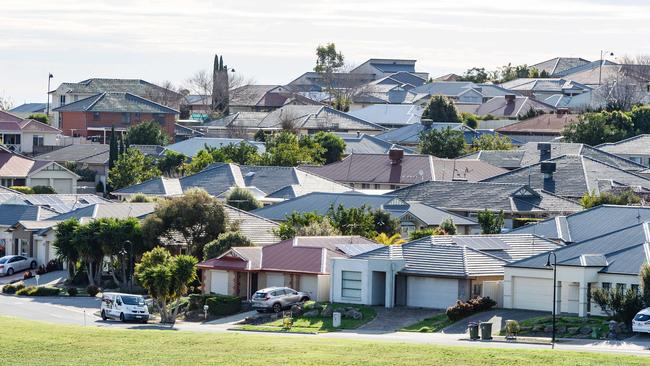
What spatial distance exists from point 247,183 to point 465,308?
49.7m

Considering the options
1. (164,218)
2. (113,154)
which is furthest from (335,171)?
(164,218)

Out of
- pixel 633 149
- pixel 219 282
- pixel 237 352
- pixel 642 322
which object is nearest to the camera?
pixel 237 352

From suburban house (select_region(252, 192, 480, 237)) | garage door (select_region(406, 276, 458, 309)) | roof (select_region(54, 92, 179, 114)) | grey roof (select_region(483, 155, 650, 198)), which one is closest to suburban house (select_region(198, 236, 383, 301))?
garage door (select_region(406, 276, 458, 309))

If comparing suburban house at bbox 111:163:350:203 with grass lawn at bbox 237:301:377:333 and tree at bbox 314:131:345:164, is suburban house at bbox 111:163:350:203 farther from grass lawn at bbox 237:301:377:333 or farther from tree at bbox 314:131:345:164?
grass lawn at bbox 237:301:377:333

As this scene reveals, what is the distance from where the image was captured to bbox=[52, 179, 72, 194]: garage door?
129250mm

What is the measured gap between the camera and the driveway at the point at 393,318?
6262 cm

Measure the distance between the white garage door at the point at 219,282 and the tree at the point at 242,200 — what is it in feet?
83.4

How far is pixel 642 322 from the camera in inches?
2216

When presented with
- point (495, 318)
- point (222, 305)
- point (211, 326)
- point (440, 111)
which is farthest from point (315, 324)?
point (440, 111)

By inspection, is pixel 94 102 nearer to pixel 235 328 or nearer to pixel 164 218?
pixel 164 218

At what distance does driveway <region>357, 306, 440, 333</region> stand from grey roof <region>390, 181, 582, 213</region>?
97.6 feet

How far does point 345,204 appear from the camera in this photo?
9300 centimetres

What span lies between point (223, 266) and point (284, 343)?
22.5 metres

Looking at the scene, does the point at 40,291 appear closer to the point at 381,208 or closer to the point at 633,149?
the point at 381,208
